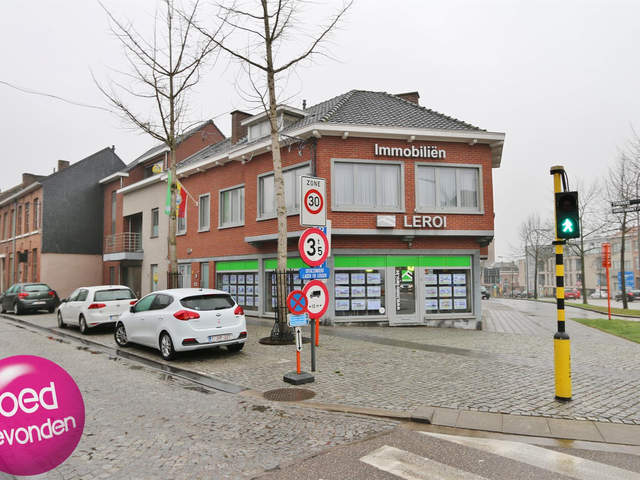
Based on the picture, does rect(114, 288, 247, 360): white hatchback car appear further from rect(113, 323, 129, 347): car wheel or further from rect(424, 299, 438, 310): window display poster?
rect(424, 299, 438, 310): window display poster

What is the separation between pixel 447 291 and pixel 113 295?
1086 centimetres

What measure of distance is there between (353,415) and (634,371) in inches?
225

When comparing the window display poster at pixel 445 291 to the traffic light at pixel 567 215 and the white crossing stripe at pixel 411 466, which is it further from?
the white crossing stripe at pixel 411 466

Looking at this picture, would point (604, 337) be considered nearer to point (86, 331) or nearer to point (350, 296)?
point (350, 296)

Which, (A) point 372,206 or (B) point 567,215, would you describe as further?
(A) point 372,206

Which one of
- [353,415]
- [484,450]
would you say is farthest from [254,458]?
[484,450]

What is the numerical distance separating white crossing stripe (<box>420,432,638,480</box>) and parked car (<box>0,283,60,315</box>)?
2078 centimetres

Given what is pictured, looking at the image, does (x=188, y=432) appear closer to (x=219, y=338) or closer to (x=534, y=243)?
(x=219, y=338)

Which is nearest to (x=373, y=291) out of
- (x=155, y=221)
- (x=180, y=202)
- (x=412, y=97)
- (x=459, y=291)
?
(x=459, y=291)

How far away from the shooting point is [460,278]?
15.1 meters

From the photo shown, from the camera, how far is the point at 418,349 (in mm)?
10070

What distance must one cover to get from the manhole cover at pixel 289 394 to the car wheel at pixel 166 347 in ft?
10.9

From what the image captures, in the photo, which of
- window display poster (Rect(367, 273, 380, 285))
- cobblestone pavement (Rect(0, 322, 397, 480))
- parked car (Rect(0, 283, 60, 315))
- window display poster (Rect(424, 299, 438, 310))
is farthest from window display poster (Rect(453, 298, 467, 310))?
parked car (Rect(0, 283, 60, 315))

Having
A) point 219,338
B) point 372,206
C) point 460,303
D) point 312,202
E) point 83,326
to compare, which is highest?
point 372,206
